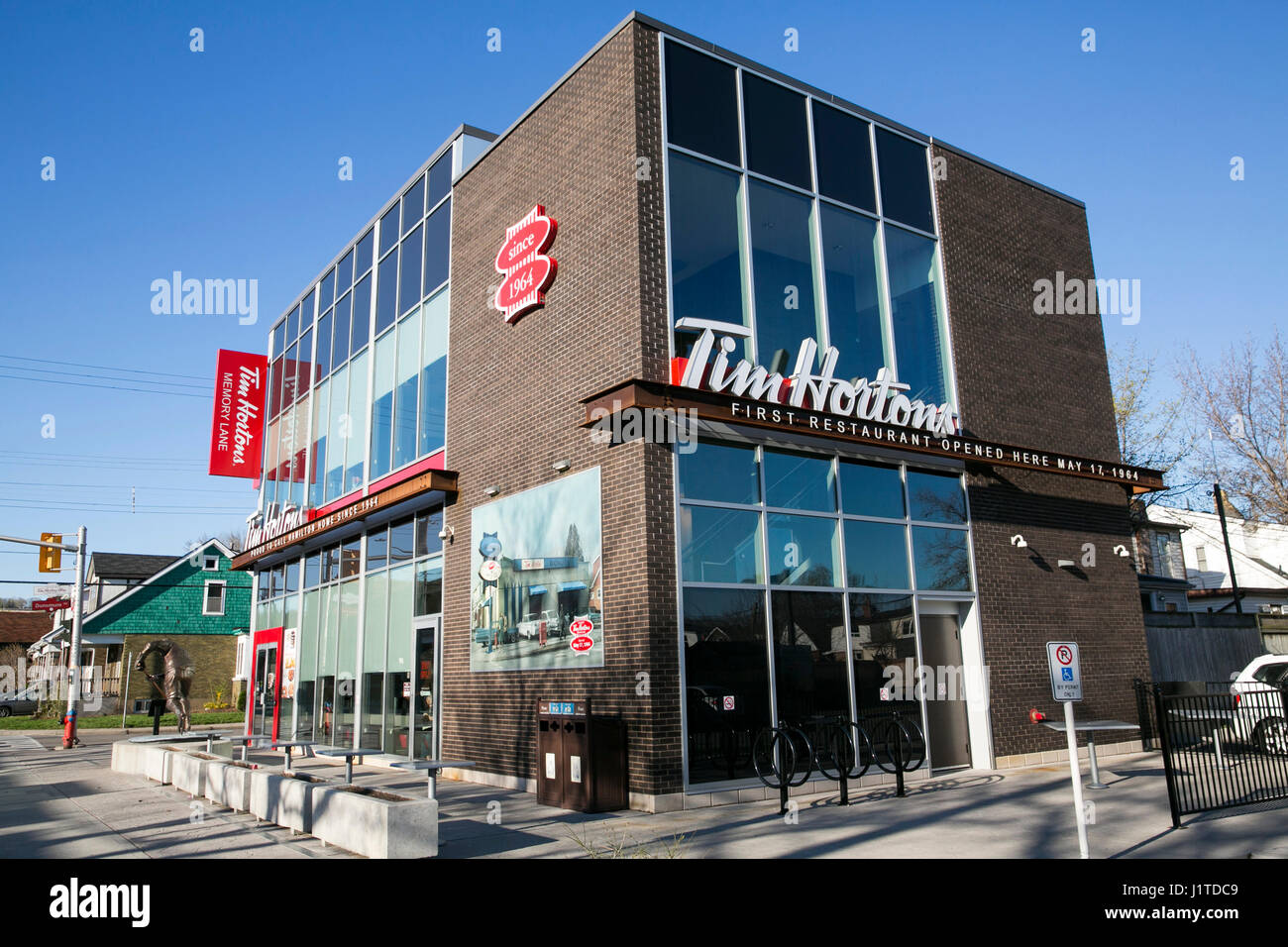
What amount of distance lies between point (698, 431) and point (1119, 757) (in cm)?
970

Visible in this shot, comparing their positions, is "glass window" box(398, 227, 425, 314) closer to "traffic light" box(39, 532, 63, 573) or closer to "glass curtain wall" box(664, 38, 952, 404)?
"glass curtain wall" box(664, 38, 952, 404)

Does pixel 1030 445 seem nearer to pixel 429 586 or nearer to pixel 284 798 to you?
pixel 429 586

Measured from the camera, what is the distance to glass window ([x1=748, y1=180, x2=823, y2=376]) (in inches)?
513

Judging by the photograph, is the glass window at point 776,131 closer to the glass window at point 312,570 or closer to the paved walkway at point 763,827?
the paved walkway at point 763,827

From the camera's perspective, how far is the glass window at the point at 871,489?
13.5 metres

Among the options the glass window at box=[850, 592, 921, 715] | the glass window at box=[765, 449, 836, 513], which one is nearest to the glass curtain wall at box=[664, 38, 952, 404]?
the glass window at box=[765, 449, 836, 513]

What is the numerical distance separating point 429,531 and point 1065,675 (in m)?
11.5

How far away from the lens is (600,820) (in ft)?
33.0

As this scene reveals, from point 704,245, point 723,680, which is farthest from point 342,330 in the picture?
point 723,680

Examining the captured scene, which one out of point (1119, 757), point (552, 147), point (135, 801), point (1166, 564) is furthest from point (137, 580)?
point (1166, 564)

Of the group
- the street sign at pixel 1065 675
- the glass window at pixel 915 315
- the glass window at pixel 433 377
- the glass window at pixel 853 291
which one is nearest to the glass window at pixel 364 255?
the glass window at pixel 433 377

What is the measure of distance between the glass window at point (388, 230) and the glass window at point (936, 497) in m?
12.3
